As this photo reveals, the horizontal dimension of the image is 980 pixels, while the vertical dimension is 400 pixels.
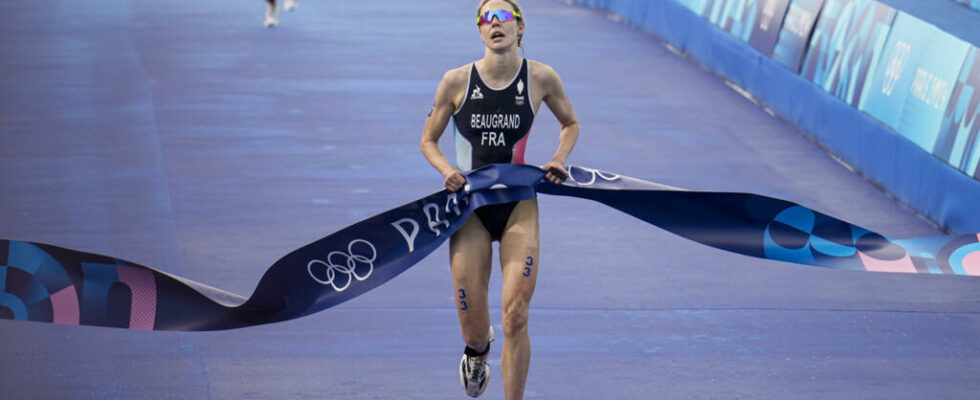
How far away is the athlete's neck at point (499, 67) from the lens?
686 cm

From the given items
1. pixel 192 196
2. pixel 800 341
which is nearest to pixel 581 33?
pixel 192 196

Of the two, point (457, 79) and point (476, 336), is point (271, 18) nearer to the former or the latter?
point (457, 79)

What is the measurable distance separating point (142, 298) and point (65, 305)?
39cm

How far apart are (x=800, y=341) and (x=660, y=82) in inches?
347

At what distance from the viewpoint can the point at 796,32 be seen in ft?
49.4

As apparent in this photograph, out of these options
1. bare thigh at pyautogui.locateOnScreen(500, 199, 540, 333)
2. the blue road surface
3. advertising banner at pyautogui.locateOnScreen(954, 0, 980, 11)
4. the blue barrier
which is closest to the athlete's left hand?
bare thigh at pyautogui.locateOnScreen(500, 199, 540, 333)

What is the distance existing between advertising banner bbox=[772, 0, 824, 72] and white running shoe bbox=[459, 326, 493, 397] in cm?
865

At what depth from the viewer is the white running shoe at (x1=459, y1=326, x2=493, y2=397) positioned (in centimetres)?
714

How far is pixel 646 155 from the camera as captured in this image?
13.6 metres

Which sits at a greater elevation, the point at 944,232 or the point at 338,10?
the point at 944,232

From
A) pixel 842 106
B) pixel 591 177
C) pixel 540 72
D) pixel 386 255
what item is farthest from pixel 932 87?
pixel 386 255

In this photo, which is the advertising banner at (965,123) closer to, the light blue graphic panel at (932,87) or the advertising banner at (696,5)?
the light blue graphic panel at (932,87)

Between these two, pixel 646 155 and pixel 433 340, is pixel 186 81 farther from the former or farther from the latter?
pixel 433 340

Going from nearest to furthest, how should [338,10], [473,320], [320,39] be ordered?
[473,320]
[320,39]
[338,10]
